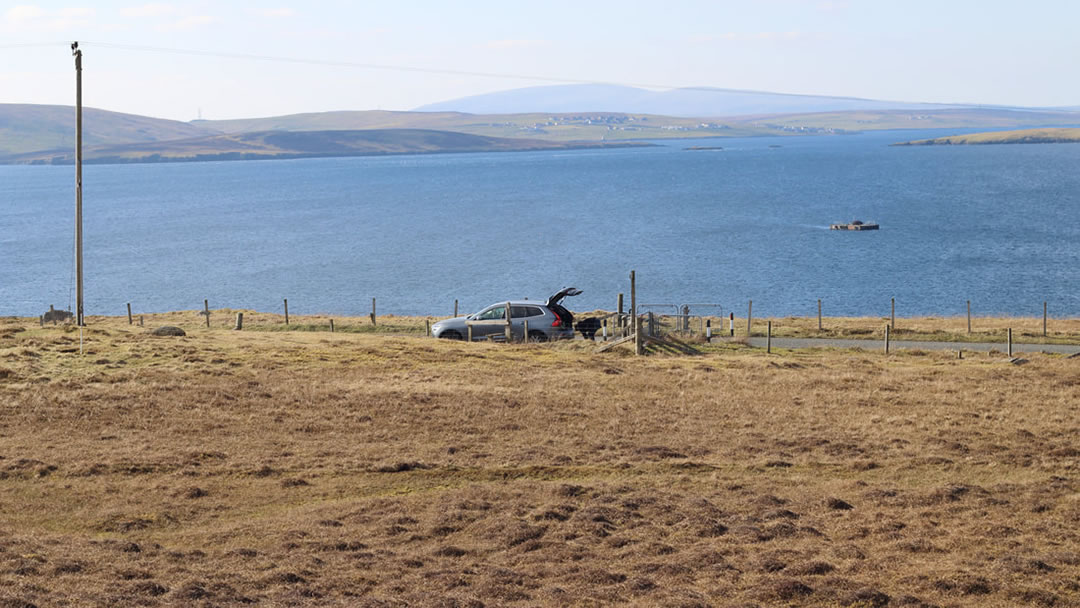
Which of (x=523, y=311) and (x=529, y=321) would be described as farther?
(x=523, y=311)

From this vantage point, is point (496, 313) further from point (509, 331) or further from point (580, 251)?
point (580, 251)

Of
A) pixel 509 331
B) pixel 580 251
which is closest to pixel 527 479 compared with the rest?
pixel 509 331

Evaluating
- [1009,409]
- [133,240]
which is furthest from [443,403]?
[133,240]

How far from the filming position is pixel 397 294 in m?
74.2

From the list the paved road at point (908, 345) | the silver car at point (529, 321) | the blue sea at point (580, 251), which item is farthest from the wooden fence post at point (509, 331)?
the paved road at point (908, 345)

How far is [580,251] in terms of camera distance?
93000 millimetres

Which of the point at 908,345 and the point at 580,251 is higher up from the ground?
the point at 580,251

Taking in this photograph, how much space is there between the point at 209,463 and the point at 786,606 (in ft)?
36.8

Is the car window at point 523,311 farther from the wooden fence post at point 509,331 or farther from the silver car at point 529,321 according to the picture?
the wooden fence post at point 509,331

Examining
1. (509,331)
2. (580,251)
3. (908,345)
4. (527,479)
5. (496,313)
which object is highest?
(580,251)

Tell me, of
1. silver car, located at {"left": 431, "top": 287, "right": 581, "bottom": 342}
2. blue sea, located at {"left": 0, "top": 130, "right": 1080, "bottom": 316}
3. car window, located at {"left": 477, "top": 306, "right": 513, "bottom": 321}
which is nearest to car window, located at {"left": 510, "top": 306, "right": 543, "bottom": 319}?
silver car, located at {"left": 431, "top": 287, "right": 581, "bottom": 342}

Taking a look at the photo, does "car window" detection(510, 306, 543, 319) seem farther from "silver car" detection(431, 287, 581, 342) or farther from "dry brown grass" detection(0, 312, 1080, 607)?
"dry brown grass" detection(0, 312, 1080, 607)

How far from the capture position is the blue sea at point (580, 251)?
70.4 meters

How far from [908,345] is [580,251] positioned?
5895 cm
